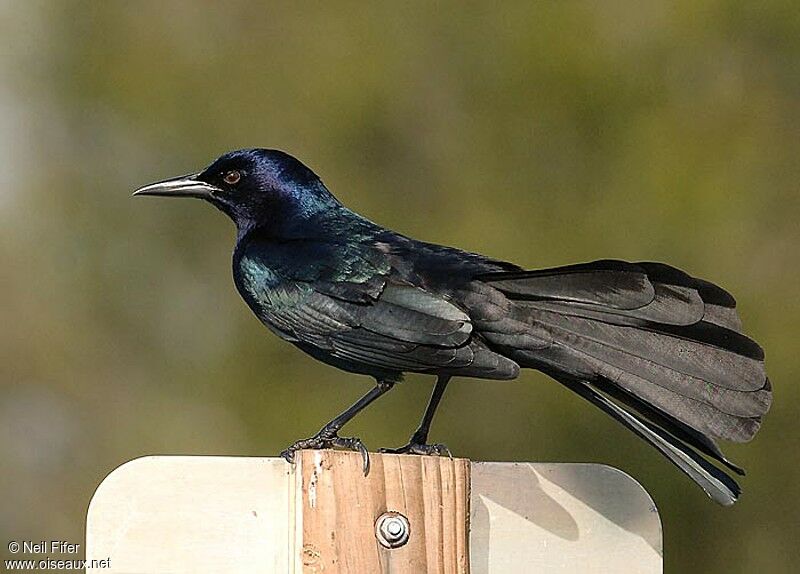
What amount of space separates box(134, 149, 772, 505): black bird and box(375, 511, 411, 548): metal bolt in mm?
138

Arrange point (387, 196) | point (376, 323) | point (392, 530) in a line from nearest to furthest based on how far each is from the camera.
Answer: point (392, 530)
point (376, 323)
point (387, 196)

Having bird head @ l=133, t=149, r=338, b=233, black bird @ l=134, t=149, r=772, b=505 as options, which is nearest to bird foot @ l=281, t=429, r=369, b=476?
black bird @ l=134, t=149, r=772, b=505

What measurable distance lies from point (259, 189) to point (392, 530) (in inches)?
73.7

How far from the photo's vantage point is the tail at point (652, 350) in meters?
3.16

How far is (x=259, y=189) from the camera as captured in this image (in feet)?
14.3

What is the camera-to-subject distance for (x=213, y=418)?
809 cm

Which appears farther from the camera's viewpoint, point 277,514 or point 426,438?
point 426,438

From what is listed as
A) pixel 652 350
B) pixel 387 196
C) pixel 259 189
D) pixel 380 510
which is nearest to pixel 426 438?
pixel 652 350

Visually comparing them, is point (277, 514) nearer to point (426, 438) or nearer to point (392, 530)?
point (392, 530)

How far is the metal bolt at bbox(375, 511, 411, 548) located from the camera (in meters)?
2.69

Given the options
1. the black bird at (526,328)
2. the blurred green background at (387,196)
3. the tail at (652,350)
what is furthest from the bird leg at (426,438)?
the blurred green background at (387,196)

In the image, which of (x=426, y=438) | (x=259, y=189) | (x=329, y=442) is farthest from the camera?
(x=259, y=189)

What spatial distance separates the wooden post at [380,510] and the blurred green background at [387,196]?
15.8 feet

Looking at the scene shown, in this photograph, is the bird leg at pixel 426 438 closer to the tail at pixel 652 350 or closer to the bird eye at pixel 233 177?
the tail at pixel 652 350
